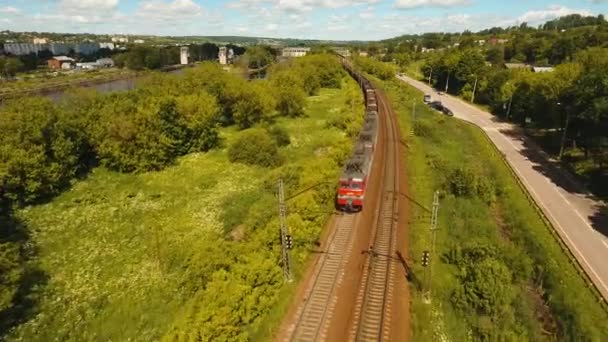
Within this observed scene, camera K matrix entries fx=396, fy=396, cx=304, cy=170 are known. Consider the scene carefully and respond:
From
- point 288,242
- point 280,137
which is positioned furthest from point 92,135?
point 288,242

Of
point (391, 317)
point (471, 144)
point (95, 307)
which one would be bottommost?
point (95, 307)

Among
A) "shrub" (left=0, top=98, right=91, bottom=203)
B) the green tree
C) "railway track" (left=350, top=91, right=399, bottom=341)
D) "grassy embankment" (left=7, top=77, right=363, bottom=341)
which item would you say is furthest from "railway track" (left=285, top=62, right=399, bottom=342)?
the green tree

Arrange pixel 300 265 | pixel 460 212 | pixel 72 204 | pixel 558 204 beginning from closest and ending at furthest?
pixel 300 265, pixel 460 212, pixel 558 204, pixel 72 204

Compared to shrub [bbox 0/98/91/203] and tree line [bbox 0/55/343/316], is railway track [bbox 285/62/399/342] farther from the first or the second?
shrub [bbox 0/98/91/203]

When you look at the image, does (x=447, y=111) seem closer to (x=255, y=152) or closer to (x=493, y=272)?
(x=255, y=152)

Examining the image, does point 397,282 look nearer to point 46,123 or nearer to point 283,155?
point 283,155

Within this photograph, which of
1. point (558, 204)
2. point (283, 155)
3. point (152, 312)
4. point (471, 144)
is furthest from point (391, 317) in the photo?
point (471, 144)
